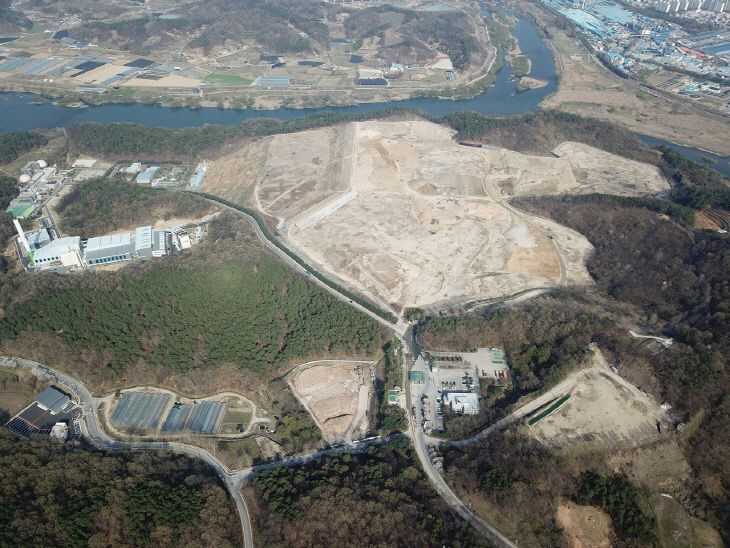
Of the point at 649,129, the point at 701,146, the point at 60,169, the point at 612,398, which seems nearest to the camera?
the point at 612,398

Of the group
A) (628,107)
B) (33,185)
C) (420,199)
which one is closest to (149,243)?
(33,185)

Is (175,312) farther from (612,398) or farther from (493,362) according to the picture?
(612,398)

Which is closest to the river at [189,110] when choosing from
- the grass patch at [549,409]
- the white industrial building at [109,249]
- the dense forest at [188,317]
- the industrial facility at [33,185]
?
the industrial facility at [33,185]

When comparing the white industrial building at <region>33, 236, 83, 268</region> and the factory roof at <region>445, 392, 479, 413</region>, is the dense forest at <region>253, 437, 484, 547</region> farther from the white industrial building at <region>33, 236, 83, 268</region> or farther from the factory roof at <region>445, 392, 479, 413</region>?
the white industrial building at <region>33, 236, 83, 268</region>

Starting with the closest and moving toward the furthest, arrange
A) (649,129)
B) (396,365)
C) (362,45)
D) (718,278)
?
1. (396,365)
2. (718,278)
3. (649,129)
4. (362,45)

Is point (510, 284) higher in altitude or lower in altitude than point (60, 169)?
lower

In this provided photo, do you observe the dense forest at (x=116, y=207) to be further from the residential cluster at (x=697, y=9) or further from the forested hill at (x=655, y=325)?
the residential cluster at (x=697, y=9)

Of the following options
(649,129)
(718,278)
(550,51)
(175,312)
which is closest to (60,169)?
(175,312)

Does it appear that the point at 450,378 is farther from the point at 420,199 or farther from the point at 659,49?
the point at 659,49

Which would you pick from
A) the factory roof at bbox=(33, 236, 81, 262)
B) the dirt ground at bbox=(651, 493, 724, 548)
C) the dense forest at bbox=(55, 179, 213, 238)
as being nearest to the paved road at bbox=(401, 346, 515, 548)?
the dirt ground at bbox=(651, 493, 724, 548)
